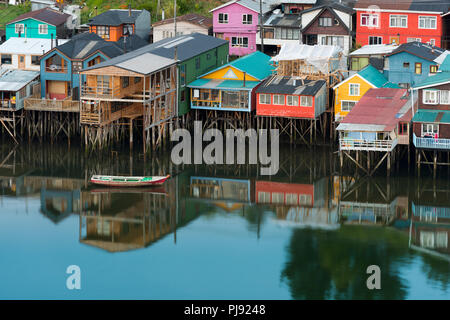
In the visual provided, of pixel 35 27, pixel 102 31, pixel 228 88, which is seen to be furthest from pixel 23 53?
pixel 228 88

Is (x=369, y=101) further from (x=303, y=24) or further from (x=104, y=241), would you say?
(x=104, y=241)

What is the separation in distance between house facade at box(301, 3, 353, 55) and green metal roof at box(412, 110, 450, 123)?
1540cm

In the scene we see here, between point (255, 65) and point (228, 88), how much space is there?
429 centimetres

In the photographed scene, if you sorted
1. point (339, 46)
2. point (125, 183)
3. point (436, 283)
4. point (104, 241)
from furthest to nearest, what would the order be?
point (339, 46), point (125, 183), point (104, 241), point (436, 283)

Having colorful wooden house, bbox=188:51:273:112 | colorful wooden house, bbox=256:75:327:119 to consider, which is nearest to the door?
colorful wooden house, bbox=188:51:273:112

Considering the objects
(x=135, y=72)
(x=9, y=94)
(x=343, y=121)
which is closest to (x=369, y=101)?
(x=343, y=121)

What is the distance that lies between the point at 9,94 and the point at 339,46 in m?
22.8

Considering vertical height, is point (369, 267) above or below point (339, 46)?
below

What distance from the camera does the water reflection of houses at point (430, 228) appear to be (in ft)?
155

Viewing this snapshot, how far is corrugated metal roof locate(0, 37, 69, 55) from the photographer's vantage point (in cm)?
6944

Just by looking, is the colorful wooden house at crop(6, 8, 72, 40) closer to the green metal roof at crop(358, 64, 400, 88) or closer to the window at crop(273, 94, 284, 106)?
the window at crop(273, 94, 284, 106)

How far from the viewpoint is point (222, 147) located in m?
63.1

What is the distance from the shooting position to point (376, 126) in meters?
56.8

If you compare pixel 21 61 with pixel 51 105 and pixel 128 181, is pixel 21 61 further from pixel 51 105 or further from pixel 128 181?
pixel 128 181
